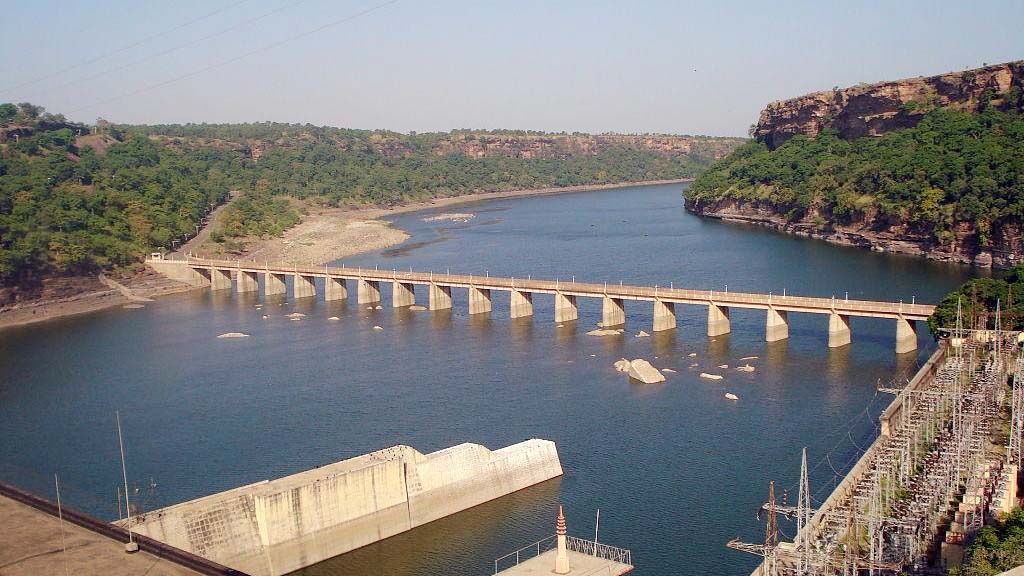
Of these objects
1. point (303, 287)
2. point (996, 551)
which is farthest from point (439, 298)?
point (996, 551)

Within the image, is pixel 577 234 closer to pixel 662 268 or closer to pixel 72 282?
pixel 662 268

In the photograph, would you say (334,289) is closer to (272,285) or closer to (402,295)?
(402,295)

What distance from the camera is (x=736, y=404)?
5397cm

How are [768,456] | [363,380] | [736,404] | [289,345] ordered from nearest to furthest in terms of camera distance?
[768,456]
[736,404]
[363,380]
[289,345]

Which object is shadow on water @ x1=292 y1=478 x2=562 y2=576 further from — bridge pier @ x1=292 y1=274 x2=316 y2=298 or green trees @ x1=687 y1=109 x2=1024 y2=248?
green trees @ x1=687 y1=109 x2=1024 y2=248

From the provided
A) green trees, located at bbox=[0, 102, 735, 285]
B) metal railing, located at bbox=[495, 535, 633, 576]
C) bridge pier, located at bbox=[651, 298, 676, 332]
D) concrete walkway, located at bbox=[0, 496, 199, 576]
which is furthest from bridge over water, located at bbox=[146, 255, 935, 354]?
concrete walkway, located at bbox=[0, 496, 199, 576]

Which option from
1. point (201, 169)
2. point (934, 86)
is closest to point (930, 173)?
point (934, 86)

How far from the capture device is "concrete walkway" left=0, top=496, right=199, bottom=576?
28016mm

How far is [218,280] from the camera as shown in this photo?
Answer: 100938 millimetres

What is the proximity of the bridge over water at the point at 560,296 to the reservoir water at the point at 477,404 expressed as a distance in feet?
4.91

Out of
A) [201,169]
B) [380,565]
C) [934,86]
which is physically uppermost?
[934,86]

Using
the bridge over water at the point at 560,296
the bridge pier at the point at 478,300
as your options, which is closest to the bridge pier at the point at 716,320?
the bridge over water at the point at 560,296

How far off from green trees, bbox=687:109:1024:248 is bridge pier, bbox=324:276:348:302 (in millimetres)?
57752

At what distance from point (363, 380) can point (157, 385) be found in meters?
12.5
